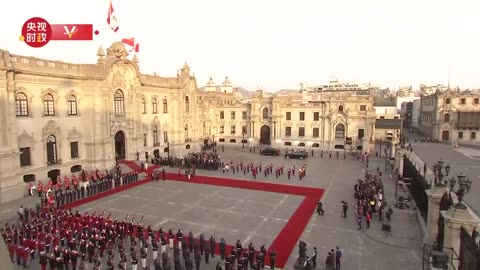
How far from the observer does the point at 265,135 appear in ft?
195

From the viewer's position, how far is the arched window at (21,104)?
2758cm

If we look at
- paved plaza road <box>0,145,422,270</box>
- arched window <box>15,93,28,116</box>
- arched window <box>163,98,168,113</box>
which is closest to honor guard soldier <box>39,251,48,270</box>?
paved plaza road <box>0,145,422,270</box>

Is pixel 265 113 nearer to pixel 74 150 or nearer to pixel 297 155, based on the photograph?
pixel 297 155

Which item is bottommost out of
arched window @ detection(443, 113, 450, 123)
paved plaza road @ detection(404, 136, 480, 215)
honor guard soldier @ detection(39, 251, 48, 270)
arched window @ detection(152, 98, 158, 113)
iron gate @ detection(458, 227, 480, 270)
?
honor guard soldier @ detection(39, 251, 48, 270)

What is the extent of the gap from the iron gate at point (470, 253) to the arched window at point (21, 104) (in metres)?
30.7

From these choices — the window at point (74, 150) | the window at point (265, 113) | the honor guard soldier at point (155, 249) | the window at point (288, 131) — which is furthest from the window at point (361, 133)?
the honor guard soldier at point (155, 249)

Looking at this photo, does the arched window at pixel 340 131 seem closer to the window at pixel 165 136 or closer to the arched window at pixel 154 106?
the window at pixel 165 136

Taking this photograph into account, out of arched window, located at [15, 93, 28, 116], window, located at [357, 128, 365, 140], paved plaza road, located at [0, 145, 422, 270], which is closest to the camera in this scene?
paved plaza road, located at [0, 145, 422, 270]

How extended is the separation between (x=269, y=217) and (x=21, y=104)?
2220 centimetres

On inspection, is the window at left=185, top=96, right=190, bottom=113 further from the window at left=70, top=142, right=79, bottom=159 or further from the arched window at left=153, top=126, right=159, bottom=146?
the window at left=70, top=142, right=79, bottom=159

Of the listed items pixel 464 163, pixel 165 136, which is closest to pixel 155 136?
pixel 165 136

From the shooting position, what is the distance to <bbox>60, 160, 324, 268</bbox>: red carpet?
17.7 m

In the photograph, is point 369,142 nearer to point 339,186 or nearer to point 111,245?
point 339,186

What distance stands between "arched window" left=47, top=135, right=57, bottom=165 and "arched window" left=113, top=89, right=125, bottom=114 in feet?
24.6
